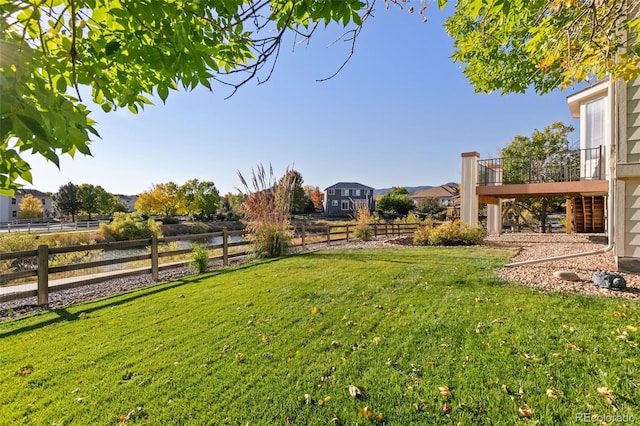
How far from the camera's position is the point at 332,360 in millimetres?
2389

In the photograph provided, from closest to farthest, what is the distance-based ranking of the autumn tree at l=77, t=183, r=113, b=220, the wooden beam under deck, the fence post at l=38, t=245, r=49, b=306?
the fence post at l=38, t=245, r=49, b=306 → the wooden beam under deck → the autumn tree at l=77, t=183, r=113, b=220

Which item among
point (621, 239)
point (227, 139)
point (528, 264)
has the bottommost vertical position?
point (528, 264)

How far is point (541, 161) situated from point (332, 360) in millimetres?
10091

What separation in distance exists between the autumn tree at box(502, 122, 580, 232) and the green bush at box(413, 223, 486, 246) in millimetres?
2313

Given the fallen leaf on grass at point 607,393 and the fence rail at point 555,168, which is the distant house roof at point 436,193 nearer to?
the fence rail at point 555,168

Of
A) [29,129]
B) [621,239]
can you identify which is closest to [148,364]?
[29,129]

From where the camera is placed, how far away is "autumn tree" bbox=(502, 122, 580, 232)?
A: 8.96 m

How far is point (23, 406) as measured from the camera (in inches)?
Result: 78.6

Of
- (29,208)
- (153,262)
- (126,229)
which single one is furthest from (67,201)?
(153,262)

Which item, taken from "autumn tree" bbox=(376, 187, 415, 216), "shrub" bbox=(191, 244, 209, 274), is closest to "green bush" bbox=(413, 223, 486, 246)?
"shrub" bbox=(191, 244, 209, 274)

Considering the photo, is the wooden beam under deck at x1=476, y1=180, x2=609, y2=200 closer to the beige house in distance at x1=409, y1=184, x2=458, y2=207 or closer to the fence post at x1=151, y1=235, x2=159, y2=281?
the fence post at x1=151, y1=235, x2=159, y2=281

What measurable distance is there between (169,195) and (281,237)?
1185 inches

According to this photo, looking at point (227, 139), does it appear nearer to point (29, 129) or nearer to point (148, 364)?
point (148, 364)

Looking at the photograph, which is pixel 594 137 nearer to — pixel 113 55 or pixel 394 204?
pixel 113 55
